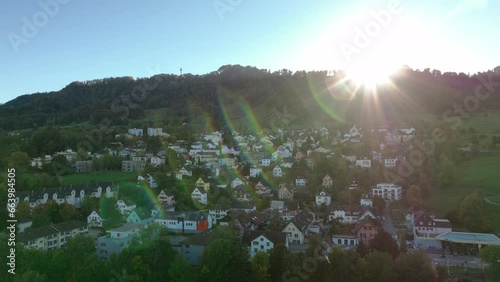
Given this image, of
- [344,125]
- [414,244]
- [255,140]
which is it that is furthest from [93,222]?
[344,125]

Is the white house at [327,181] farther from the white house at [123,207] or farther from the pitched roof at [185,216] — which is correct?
the white house at [123,207]

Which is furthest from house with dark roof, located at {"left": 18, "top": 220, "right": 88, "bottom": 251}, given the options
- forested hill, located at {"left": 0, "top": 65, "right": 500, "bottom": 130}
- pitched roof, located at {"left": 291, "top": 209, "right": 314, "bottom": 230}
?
forested hill, located at {"left": 0, "top": 65, "right": 500, "bottom": 130}

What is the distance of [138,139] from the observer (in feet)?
140

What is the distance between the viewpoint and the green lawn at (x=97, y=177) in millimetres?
27406

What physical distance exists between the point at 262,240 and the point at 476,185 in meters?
15.3

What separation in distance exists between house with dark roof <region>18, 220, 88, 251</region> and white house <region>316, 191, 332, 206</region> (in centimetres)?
1181

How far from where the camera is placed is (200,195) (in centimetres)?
2214

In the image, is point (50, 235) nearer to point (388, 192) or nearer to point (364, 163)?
point (388, 192)

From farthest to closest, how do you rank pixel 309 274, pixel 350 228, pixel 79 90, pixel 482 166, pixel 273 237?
pixel 79 90, pixel 482 166, pixel 350 228, pixel 273 237, pixel 309 274

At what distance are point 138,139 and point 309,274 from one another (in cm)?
3421

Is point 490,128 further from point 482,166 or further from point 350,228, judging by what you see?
point 350,228

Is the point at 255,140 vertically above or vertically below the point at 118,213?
above

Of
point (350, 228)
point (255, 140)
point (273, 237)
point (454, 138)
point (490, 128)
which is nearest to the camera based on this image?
point (273, 237)

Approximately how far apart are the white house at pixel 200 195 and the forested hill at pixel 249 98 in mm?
31287
